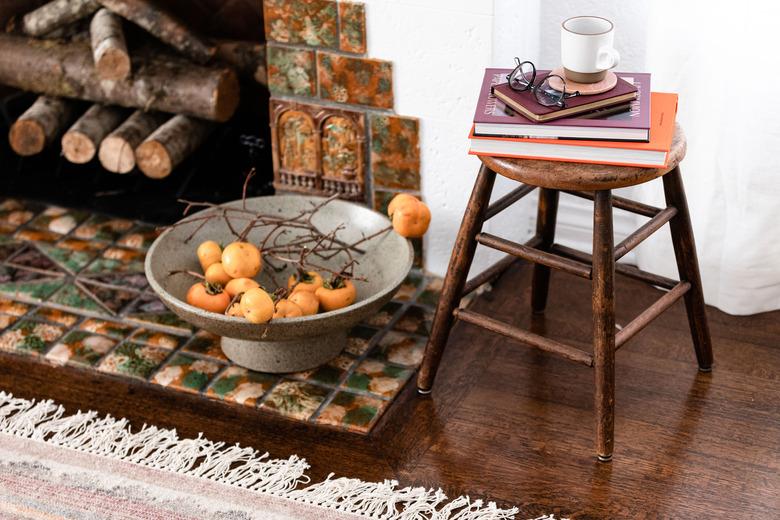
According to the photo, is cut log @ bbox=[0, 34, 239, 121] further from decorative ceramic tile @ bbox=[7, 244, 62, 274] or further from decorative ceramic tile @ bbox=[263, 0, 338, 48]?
decorative ceramic tile @ bbox=[7, 244, 62, 274]

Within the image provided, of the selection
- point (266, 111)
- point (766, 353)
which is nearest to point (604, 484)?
point (766, 353)

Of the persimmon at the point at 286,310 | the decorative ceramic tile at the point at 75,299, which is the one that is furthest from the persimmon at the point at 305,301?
the decorative ceramic tile at the point at 75,299

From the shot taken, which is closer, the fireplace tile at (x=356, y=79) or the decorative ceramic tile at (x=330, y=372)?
the decorative ceramic tile at (x=330, y=372)

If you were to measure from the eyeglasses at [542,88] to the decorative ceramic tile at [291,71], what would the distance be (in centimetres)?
62

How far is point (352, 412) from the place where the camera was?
2.01m

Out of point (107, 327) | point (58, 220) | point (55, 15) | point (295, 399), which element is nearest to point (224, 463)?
point (295, 399)

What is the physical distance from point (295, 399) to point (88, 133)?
1036 mm

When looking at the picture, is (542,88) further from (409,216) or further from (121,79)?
(121,79)

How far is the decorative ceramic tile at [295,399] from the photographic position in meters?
2.01

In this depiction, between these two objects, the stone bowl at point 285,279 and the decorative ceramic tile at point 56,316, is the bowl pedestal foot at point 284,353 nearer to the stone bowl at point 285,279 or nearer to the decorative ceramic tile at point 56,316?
the stone bowl at point 285,279

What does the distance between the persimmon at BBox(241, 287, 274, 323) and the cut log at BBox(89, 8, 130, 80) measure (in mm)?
933

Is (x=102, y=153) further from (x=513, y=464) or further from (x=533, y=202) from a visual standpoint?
(x=513, y=464)

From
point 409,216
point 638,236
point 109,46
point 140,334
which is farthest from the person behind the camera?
point 109,46

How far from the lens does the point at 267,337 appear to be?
1.98 metres
